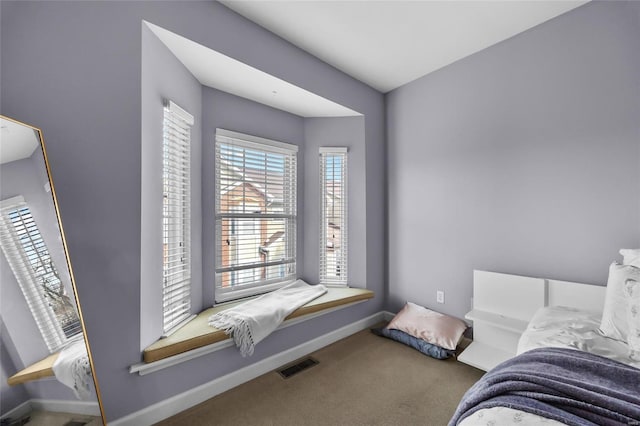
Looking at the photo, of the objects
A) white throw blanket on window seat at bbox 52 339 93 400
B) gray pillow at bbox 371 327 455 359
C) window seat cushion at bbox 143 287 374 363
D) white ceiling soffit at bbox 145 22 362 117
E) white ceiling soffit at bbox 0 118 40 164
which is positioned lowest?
gray pillow at bbox 371 327 455 359

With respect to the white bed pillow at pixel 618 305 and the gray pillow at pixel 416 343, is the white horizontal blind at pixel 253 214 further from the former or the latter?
the white bed pillow at pixel 618 305

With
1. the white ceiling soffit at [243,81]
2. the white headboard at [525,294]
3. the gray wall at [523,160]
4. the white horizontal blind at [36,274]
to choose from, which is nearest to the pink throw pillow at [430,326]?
the gray wall at [523,160]

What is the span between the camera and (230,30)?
77.4 inches

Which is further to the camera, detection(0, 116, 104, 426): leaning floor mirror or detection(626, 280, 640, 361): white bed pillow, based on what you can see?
detection(626, 280, 640, 361): white bed pillow

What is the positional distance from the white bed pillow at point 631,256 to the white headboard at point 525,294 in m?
0.27

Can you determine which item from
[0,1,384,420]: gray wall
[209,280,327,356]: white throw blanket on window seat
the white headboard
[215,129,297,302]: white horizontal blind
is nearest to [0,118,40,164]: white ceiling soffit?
[0,1,384,420]: gray wall

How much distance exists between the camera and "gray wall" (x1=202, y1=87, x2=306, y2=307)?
242 cm

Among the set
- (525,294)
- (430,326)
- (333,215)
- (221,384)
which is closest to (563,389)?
(525,294)

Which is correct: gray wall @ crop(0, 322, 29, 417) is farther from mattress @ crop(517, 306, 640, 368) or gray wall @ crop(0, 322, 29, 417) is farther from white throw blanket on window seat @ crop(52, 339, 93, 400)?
mattress @ crop(517, 306, 640, 368)

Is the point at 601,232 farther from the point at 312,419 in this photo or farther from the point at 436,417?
the point at 312,419

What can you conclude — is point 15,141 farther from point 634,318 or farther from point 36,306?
point 634,318

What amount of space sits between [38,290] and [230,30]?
1986 millimetres

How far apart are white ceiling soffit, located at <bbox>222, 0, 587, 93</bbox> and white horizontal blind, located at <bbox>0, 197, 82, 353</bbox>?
187 centimetres

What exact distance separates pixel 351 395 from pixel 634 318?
1.67 meters
